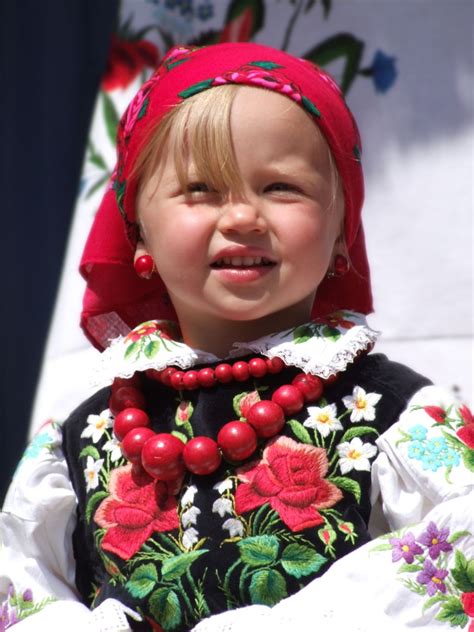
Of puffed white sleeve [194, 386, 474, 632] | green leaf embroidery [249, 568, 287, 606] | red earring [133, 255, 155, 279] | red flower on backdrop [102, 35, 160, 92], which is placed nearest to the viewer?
puffed white sleeve [194, 386, 474, 632]

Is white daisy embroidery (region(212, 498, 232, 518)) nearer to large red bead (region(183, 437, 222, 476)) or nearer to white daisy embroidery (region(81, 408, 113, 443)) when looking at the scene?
large red bead (region(183, 437, 222, 476))

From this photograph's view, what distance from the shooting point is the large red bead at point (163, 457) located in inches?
54.6

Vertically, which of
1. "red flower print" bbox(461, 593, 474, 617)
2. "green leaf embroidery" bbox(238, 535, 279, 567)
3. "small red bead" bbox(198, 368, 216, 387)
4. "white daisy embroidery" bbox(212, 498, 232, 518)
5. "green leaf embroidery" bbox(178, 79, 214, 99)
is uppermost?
"green leaf embroidery" bbox(178, 79, 214, 99)

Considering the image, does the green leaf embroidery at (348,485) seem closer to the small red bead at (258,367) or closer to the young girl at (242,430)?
the young girl at (242,430)

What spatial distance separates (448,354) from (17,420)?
1.12 metres

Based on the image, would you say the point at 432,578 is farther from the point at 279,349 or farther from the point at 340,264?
the point at 340,264

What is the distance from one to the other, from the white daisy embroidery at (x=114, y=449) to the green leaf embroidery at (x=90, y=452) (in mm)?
17

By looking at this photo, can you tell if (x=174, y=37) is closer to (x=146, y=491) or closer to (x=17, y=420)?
(x=17, y=420)

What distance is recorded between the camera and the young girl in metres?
1.31

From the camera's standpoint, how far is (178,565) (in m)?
1.36

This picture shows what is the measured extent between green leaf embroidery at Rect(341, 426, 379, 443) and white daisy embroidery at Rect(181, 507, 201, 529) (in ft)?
0.69

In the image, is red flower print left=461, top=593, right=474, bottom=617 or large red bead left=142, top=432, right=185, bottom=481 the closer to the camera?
red flower print left=461, top=593, right=474, bottom=617

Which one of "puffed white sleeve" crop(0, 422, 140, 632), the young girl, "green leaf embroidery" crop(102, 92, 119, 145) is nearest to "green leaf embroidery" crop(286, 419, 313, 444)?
the young girl

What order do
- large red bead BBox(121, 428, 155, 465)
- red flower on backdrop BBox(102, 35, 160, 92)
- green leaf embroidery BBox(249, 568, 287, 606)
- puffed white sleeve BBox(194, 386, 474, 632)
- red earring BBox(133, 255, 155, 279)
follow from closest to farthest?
puffed white sleeve BBox(194, 386, 474, 632)
green leaf embroidery BBox(249, 568, 287, 606)
large red bead BBox(121, 428, 155, 465)
red earring BBox(133, 255, 155, 279)
red flower on backdrop BBox(102, 35, 160, 92)
